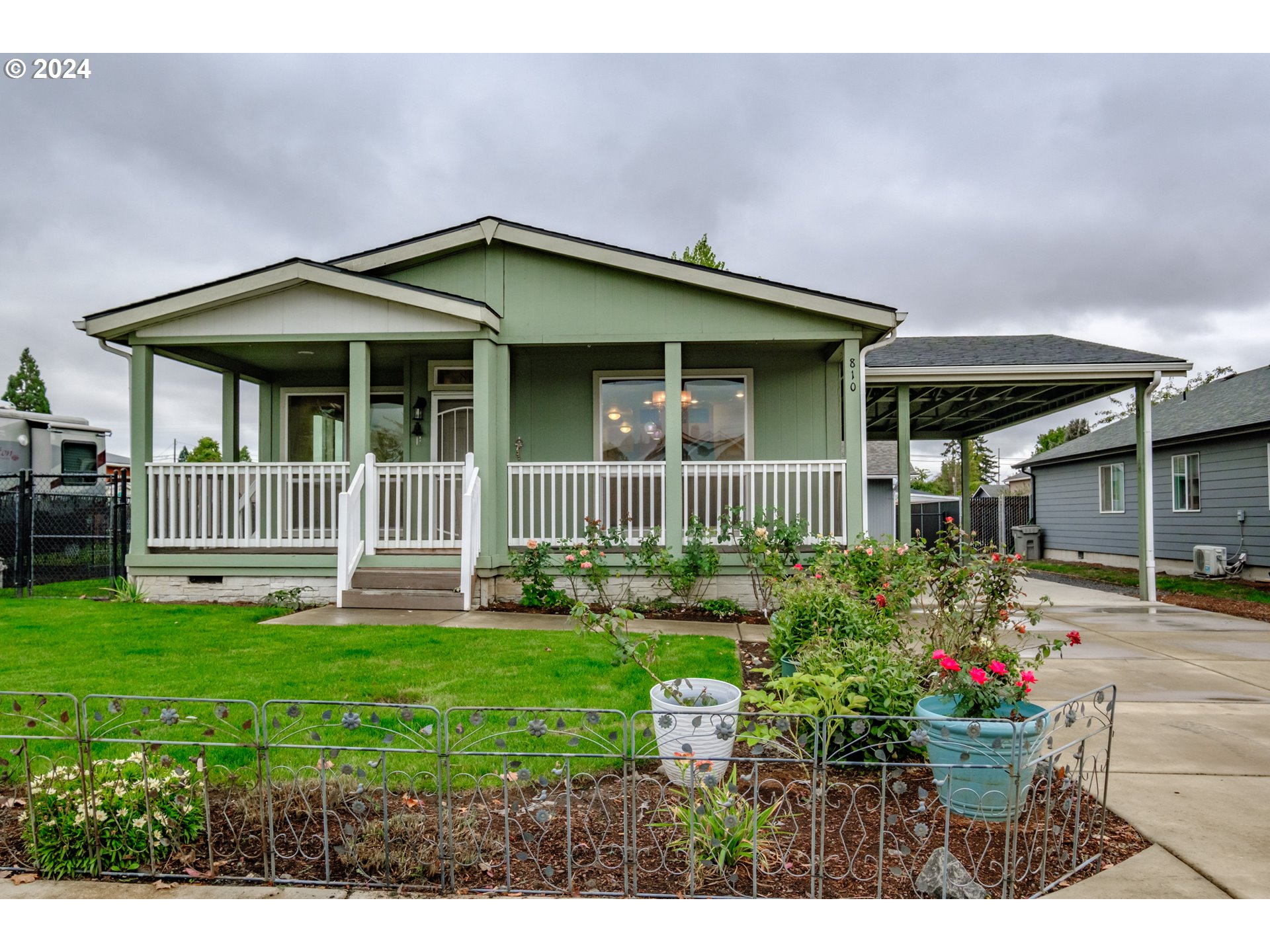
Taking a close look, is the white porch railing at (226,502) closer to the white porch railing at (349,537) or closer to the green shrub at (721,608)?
the white porch railing at (349,537)

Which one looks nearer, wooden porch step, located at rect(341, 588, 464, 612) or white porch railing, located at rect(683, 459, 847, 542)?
wooden porch step, located at rect(341, 588, 464, 612)

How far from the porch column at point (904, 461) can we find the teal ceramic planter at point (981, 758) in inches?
271

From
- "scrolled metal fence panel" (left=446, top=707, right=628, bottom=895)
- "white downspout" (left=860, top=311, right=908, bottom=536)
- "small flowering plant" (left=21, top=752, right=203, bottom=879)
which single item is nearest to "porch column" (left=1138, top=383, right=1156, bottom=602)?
"white downspout" (left=860, top=311, right=908, bottom=536)

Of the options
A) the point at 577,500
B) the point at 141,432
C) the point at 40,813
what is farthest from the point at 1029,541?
the point at 40,813

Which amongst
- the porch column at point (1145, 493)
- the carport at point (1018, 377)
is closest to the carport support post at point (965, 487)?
the carport at point (1018, 377)

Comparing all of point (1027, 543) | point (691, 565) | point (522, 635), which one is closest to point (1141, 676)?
point (691, 565)

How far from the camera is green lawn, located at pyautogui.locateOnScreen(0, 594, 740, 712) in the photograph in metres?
3.94

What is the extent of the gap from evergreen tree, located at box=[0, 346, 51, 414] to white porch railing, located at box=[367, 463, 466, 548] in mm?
29702

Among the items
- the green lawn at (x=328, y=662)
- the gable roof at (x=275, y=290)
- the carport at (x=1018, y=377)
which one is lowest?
the green lawn at (x=328, y=662)

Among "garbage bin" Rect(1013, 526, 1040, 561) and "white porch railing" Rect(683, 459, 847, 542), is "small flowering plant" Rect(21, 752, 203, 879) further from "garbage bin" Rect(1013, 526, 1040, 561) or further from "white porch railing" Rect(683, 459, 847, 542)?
"garbage bin" Rect(1013, 526, 1040, 561)

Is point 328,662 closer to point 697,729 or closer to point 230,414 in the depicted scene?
point 697,729

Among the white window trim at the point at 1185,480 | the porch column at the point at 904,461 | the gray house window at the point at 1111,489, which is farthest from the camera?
the gray house window at the point at 1111,489

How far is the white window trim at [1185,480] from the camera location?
13742 millimetres

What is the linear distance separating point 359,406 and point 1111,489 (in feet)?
54.8
